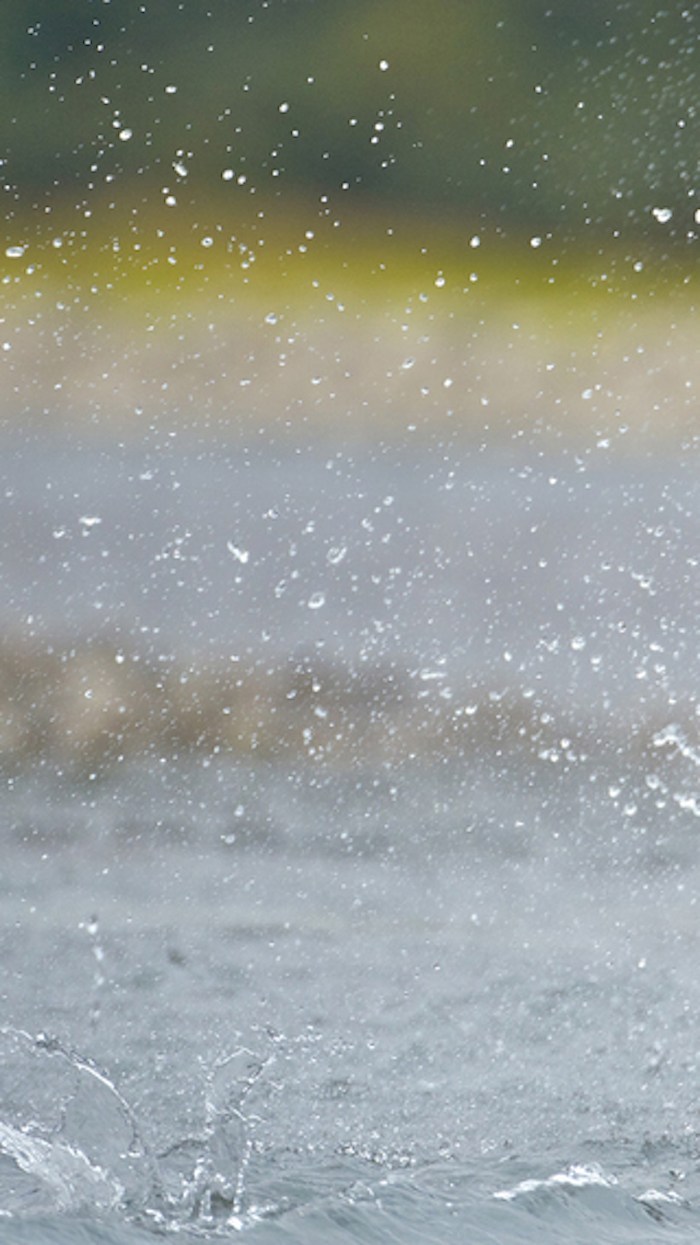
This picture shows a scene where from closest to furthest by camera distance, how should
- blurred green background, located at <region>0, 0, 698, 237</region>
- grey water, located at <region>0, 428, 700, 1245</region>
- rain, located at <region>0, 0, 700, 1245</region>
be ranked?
grey water, located at <region>0, 428, 700, 1245</region> < rain, located at <region>0, 0, 700, 1245</region> < blurred green background, located at <region>0, 0, 698, 237</region>

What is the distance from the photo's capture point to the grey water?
2182 millimetres

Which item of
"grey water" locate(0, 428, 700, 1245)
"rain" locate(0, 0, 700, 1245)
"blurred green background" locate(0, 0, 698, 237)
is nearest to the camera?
"grey water" locate(0, 428, 700, 1245)

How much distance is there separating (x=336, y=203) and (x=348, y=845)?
2.17m

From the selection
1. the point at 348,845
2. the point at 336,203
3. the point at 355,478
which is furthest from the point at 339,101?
the point at 348,845

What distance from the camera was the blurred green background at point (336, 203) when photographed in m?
5.07

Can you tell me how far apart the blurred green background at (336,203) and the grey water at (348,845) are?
0.98ft

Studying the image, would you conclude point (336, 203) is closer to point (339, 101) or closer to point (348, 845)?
point (339, 101)

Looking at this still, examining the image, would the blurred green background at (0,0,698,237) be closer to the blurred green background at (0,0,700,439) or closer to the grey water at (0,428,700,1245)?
the blurred green background at (0,0,700,439)

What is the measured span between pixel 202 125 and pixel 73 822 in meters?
2.33

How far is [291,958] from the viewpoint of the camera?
3.24 m

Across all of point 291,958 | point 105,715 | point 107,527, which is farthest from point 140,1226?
point 107,527

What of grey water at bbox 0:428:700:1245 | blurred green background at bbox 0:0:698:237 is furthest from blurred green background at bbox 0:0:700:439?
grey water at bbox 0:428:700:1245

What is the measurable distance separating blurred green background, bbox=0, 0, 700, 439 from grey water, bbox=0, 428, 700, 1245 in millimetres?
300

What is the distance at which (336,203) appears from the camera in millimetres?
5168
